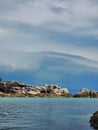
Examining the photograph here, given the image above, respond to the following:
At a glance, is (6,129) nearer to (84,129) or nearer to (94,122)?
(84,129)

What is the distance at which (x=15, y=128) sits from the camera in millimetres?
66688

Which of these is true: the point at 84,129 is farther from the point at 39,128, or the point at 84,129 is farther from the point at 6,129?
the point at 6,129

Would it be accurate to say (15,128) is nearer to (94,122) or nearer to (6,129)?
(6,129)

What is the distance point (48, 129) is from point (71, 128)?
497cm

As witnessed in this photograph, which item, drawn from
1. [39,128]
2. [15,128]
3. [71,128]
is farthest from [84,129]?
[15,128]

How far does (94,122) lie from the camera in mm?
72188

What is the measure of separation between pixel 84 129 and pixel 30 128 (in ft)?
32.0

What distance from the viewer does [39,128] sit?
6706 centimetres

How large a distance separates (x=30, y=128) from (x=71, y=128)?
7431 mm

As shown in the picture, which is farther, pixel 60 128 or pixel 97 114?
pixel 97 114

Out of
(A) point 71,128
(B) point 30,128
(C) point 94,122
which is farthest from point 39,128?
(C) point 94,122

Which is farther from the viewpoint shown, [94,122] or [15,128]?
[94,122]

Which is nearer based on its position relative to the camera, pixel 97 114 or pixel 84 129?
pixel 84 129

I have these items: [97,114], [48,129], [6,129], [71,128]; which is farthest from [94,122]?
[6,129]
